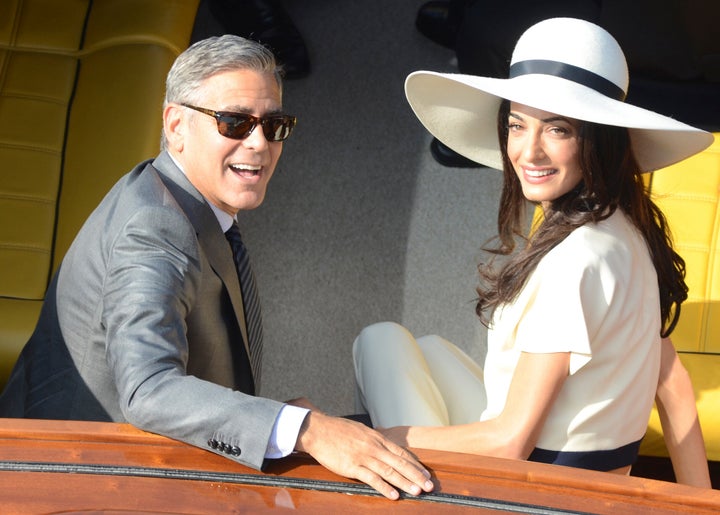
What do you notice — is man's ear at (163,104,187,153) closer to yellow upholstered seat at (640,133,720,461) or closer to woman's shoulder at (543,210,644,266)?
woman's shoulder at (543,210,644,266)

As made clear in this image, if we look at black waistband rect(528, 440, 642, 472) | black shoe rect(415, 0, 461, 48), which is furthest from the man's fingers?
black shoe rect(415, 0, 461, 48)

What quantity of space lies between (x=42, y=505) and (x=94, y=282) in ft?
1.60

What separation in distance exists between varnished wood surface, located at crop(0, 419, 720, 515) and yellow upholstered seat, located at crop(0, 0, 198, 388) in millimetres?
1175

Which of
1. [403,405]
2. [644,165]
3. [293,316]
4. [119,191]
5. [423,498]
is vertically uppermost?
[644,165]

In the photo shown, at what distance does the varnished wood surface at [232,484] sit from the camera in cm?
122

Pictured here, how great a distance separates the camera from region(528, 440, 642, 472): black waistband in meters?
1.70

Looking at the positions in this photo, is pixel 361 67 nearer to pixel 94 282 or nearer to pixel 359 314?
pixel 359 314

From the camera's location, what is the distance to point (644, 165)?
6.25 ft

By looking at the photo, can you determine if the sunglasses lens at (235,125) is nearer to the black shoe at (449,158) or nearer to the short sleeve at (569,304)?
the short sleeve at (569,304)

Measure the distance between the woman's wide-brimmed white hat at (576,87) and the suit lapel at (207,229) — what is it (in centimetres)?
45

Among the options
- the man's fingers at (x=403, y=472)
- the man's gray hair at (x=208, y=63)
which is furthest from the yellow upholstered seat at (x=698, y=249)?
the man's fingers at (x=403, y=472)

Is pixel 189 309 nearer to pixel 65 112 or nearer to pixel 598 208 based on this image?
pixel 598 208

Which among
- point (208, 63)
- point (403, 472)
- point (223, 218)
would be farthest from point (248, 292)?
Answer: point (403, 472)

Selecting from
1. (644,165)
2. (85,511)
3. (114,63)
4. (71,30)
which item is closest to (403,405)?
(644,165)
